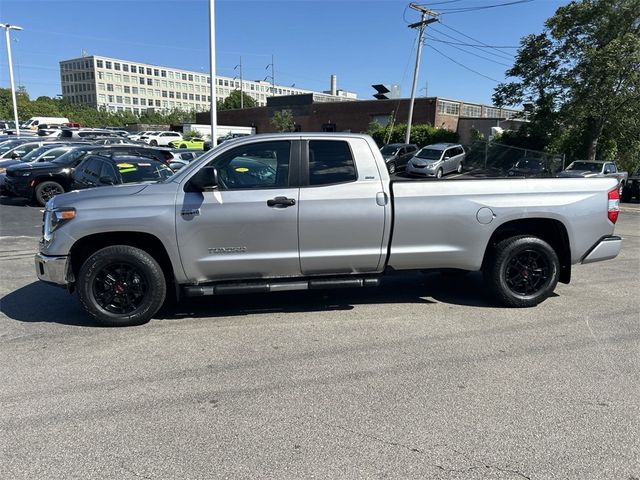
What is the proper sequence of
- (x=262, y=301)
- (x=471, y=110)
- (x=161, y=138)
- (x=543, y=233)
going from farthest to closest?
(x=161, y=138) < (x=471, y=110) < (x=262, y=301) < (x=543, y=233)

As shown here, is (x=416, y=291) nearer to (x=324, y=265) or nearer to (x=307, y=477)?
(x=324, y=265)

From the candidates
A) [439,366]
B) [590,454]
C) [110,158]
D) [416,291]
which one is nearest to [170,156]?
[110,158]

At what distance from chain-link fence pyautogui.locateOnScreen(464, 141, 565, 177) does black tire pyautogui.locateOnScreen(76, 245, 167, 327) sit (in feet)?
85.0

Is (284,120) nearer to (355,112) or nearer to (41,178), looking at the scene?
(355,112)

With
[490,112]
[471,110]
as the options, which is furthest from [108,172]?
[490,112]

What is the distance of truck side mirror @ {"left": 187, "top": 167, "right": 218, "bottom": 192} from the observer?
4.63 m

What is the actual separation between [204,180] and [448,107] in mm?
43597

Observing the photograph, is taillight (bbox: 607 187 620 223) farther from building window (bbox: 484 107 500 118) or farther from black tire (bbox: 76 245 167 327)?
building window (bbox: 484 107 500 118)

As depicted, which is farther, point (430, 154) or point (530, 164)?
point (430, 154)

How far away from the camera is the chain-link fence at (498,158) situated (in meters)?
27.7

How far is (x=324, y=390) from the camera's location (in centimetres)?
365

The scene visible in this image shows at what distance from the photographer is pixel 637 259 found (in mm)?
8469

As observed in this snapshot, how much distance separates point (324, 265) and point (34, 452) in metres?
2.98

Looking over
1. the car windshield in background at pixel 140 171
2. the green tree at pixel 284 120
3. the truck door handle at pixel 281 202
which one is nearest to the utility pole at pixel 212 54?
the car windshield in background at pixel 140 171
